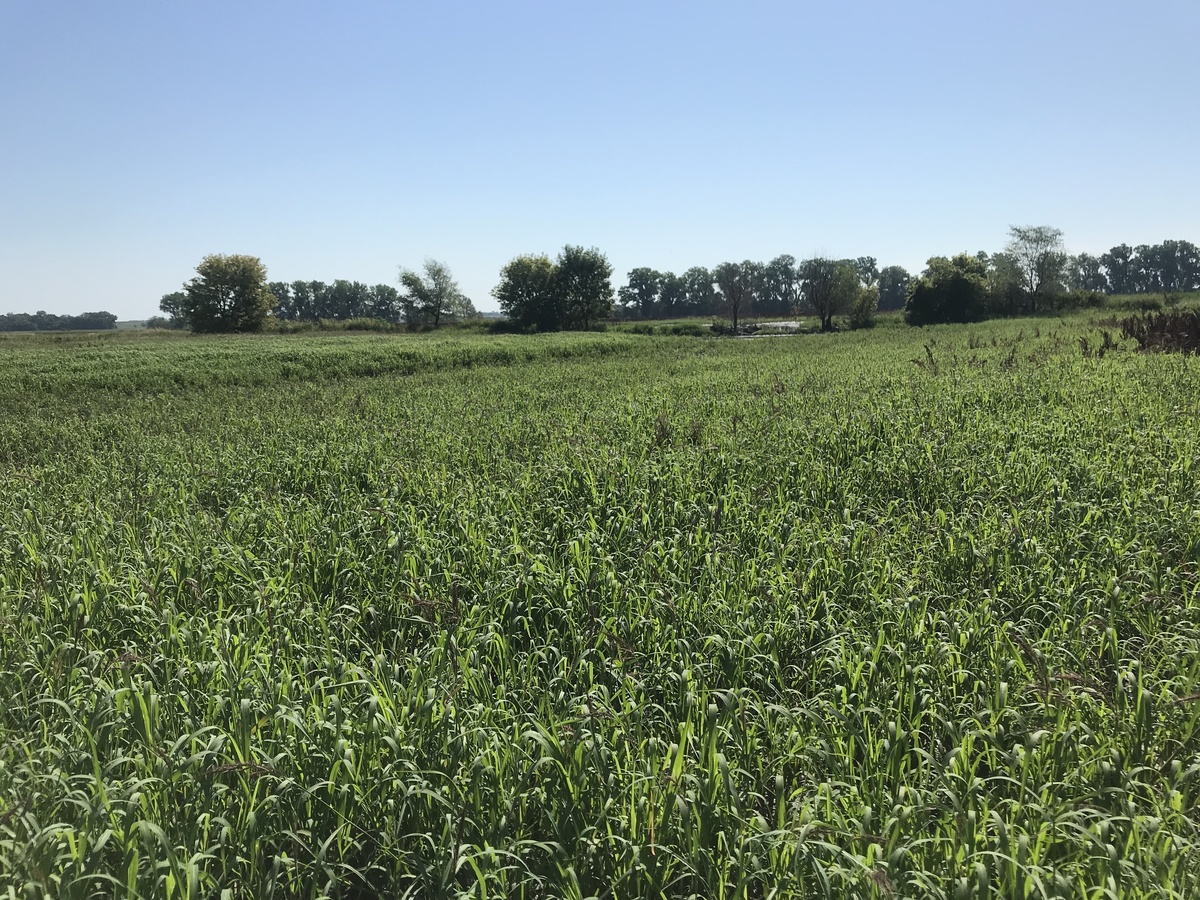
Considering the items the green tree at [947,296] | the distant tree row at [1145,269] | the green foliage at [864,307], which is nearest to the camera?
the green tree at [947,296]

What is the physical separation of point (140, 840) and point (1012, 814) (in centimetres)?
347

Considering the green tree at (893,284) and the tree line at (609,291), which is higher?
the green tree at (893,284)

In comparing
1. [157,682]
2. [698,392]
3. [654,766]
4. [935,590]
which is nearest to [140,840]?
[157,682]

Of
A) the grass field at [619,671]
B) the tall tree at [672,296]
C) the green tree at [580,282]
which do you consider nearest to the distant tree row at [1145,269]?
the tall tree at [672,296]

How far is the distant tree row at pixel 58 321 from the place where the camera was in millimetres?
165500

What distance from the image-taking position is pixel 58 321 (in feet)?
574

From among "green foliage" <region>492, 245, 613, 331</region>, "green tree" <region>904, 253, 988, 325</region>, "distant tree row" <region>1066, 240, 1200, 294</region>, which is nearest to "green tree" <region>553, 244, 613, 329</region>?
"green foliage" <region>492, 245, 613, 331</region>

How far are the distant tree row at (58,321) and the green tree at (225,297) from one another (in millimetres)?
115786

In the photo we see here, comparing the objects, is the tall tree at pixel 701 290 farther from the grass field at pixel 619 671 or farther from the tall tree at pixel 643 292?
the grass field at pixel 619 671

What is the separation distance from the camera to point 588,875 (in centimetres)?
253

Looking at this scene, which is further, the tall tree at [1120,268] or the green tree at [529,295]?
the tall tree at [1120,268]

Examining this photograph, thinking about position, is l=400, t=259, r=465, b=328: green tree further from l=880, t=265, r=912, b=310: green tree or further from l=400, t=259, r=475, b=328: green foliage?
l=880, t=265, r=912, b=310: green tree

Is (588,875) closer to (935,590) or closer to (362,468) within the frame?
(935,590)

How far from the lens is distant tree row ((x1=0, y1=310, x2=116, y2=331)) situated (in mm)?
165500
